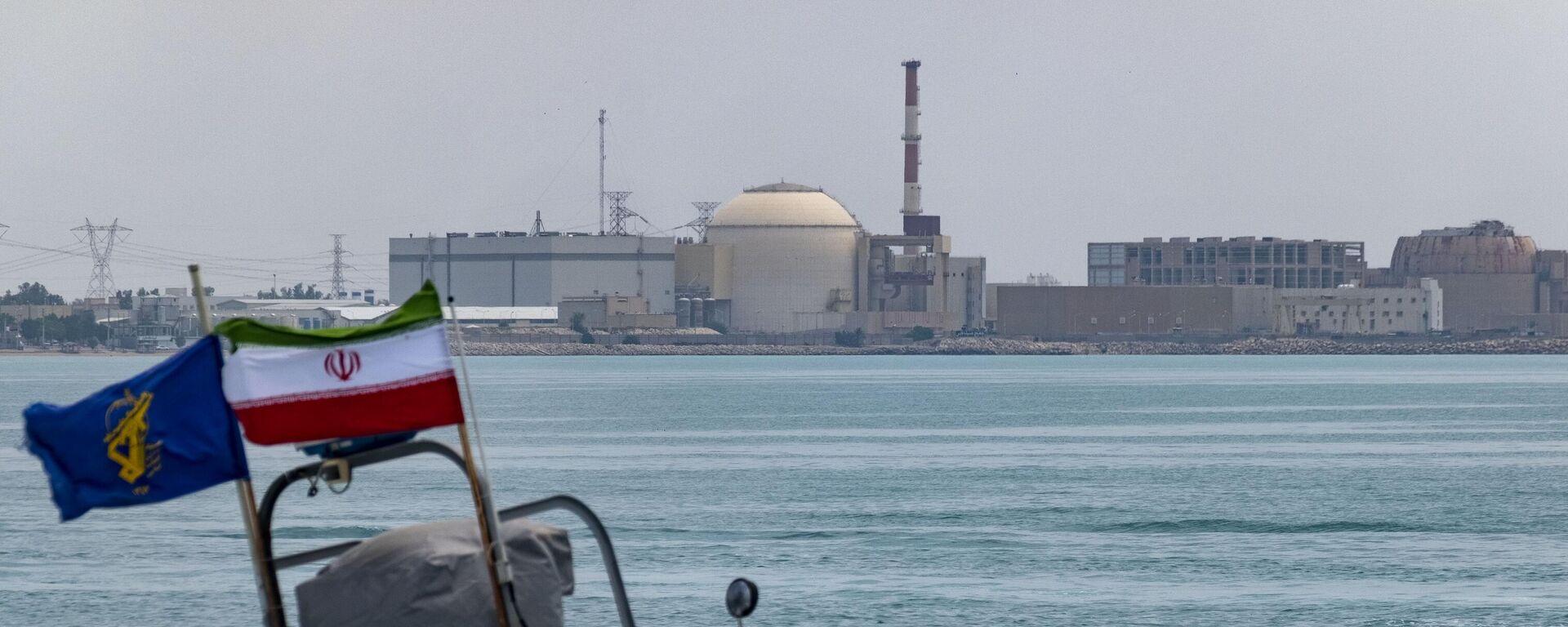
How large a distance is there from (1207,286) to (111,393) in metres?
194

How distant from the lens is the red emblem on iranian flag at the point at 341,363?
31.0ft

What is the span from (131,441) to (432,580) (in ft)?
5.01

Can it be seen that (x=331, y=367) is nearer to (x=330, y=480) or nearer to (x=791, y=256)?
(x=330, y=480)

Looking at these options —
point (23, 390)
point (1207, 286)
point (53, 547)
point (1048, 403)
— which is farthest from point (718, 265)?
point (53, 547)

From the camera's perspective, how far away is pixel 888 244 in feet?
647

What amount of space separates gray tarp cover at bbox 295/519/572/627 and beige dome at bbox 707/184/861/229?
18318 cm

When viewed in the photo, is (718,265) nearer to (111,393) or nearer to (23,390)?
(23,390)

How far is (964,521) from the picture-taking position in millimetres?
39094

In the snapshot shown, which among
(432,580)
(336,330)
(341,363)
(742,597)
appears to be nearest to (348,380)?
(341,363)

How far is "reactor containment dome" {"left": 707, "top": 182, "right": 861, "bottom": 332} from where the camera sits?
636ft

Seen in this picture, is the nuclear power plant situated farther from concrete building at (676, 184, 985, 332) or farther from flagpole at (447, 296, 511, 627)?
flagpole at (447, 296, 511, 627)

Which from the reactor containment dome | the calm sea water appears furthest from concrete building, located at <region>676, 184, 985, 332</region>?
the calm sea water

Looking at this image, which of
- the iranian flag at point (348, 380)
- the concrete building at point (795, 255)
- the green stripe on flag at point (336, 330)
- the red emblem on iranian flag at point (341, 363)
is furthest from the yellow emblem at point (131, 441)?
the concrete building at point (795, 255)

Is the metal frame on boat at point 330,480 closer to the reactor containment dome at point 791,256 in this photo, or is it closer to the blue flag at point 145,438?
the blue flag at point 145,438
